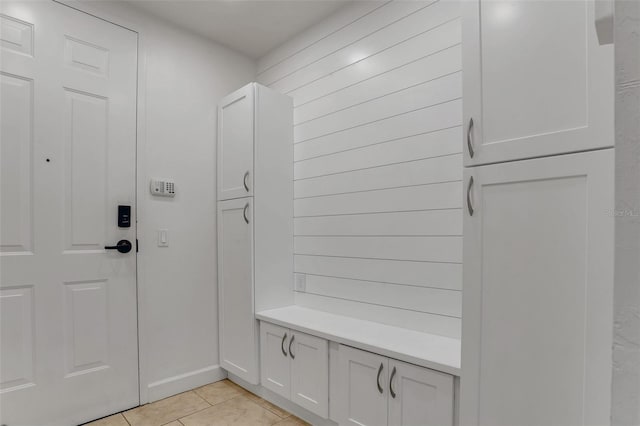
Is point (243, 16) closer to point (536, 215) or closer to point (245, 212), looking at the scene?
point (245, 212)

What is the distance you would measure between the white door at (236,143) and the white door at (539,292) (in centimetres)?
167

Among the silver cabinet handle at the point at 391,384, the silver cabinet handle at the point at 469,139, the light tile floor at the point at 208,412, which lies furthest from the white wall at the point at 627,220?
the light tile floor at the point at 208,412

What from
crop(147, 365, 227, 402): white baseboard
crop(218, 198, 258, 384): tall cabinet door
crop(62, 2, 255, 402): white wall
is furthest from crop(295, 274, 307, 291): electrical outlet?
crop(147, 365, 227, 402): white baseboard

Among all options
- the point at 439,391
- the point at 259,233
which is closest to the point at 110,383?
the point at 259,233

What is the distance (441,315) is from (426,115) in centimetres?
110

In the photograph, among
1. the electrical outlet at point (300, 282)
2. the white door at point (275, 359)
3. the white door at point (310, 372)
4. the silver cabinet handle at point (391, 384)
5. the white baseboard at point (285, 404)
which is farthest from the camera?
the electrical outlet at point (300, 282)

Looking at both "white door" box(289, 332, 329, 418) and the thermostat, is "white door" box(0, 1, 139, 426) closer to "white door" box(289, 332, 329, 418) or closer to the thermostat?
the thermostat

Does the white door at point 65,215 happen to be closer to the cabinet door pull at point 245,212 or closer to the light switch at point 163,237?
the light switch at point 163,237

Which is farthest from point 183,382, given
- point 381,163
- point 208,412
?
point 381,163

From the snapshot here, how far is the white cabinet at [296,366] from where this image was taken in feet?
6.64

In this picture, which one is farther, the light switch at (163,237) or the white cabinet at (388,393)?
the light switch at (163,237)

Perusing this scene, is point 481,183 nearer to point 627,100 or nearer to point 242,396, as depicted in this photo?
point 627,100

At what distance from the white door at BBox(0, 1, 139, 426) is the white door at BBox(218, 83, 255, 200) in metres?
0.65

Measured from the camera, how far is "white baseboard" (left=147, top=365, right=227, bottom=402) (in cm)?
245
